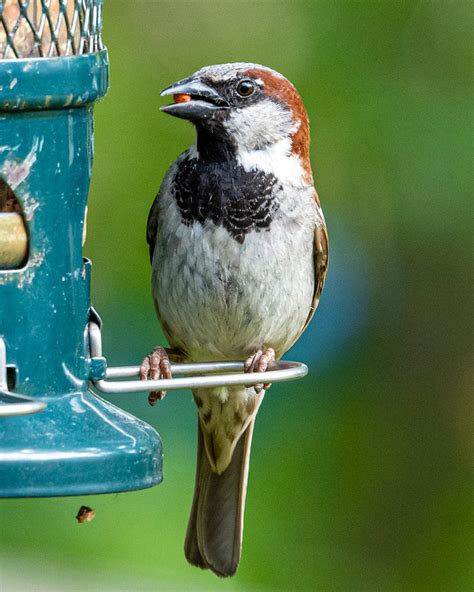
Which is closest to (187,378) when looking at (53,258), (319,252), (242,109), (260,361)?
(53,258)

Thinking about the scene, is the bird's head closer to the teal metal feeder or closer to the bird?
the bird

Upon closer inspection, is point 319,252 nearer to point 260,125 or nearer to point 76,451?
point 260,125

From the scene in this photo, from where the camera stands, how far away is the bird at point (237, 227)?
4195mm

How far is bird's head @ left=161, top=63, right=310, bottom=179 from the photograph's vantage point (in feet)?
13.5

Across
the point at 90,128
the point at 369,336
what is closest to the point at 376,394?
the point at 369,336

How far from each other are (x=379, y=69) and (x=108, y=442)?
3.47 m

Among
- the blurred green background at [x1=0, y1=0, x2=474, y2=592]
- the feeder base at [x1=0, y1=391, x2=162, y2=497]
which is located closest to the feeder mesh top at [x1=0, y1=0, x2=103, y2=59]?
the feeder base at [x1=0, y1=391, x2=162, y2=497]

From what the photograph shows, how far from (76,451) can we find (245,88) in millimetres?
1485

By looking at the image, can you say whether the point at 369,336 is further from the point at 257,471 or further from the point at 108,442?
the point at 108,442

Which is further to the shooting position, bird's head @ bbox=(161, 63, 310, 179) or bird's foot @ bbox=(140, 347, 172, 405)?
bird's head @ bbox=(161, 63, 310, 179)

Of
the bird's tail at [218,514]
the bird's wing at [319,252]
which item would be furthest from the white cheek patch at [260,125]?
the bird's tail at [218,514]

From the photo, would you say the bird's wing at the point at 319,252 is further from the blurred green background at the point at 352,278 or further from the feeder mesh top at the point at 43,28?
the feeder mesh top at the point at 43,28

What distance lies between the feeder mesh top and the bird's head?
25.5 inches

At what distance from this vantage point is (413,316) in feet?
21.0
